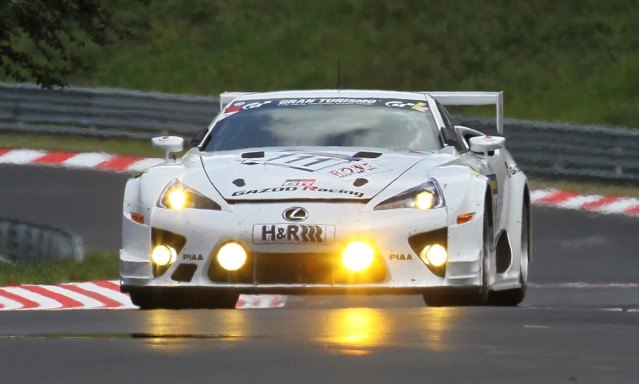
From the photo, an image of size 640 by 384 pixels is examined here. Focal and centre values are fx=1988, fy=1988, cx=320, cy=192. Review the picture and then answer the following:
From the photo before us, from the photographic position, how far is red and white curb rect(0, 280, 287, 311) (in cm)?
1447

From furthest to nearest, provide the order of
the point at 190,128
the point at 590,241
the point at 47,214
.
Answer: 1. the point at 190,128
2. the point at 47,214
3. the point at 590,241

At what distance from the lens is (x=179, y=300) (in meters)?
11.4

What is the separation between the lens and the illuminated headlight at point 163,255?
35.2 ft

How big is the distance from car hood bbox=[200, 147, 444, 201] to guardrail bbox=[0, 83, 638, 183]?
15.7 meters

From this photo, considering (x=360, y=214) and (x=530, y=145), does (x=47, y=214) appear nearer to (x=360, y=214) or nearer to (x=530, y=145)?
(x=530, y=145)

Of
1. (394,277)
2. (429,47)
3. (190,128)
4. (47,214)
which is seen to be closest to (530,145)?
(190,128)

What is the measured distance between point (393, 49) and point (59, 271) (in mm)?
20392

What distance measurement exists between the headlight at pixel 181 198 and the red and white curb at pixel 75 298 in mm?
3606

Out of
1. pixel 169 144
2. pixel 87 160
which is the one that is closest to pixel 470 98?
pixel 169 144

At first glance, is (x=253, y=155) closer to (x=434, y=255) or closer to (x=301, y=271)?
(x=301, y=271)

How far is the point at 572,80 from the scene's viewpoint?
116 ft

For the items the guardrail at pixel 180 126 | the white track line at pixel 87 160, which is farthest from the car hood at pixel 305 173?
the guardrail at pixel 180 126

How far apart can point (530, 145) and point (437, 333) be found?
16970 millimetres

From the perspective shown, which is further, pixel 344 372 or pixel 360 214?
pixel 360 214
